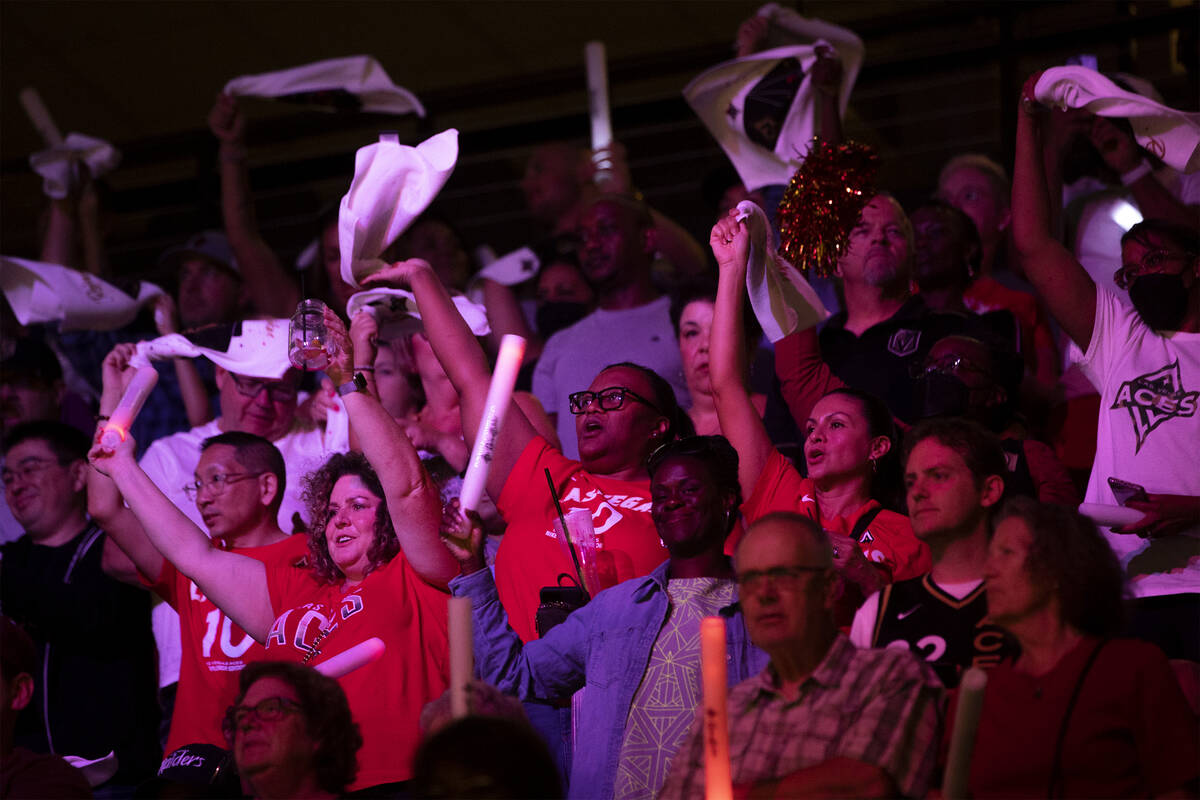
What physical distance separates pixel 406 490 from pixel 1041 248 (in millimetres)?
1895

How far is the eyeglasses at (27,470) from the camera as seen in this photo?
5.14 meters

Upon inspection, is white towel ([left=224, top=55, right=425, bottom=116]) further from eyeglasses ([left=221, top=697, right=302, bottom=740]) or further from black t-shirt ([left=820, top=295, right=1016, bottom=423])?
eyeglasses ([left=221, top=697, right=302, bottom=740])

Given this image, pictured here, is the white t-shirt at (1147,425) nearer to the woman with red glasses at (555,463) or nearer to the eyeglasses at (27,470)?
the woman with red glasses at (555,463)

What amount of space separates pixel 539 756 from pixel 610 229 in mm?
3170

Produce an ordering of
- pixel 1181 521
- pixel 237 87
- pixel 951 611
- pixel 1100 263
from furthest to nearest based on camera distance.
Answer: pixel 237 87, pixel 1100 263, pixel 1181 521, pixel 951 611

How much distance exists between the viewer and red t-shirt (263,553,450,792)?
3.65m

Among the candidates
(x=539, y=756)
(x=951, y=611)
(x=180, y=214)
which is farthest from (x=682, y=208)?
(x=539, y=756)

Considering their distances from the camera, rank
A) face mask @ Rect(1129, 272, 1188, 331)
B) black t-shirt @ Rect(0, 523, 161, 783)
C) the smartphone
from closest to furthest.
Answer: the smartphone → face mask @ Rect(1129, 272, 1188, 331) → black t-shirt @ Rect(0, 523, 161, 783)

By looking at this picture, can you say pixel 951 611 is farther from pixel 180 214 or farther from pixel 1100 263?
pixel 180 214

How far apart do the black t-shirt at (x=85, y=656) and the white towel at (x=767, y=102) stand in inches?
107

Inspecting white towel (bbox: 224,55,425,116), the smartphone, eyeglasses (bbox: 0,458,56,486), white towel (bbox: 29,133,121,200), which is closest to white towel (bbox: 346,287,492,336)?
eyeglasses (bbox: 0,458,56,486)

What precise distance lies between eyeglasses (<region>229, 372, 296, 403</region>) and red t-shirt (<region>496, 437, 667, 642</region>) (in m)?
1.51

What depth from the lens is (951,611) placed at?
2.98 meters

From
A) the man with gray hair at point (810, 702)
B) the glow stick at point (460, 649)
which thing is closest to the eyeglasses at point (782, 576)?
the man with gray hair at point (810, 702)
